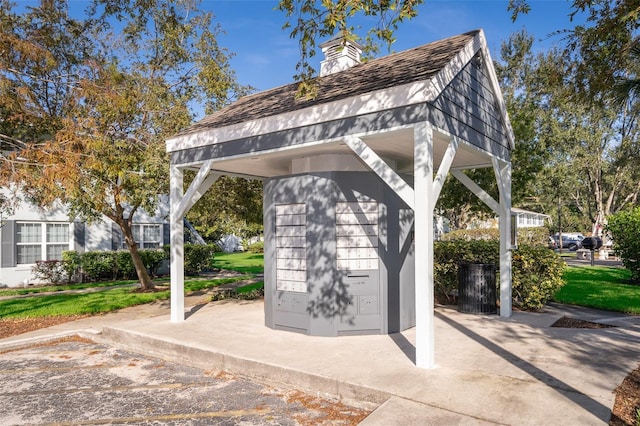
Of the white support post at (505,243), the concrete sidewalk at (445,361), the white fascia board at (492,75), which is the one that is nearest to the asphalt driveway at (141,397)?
the concrete sidewalk at (445,361)

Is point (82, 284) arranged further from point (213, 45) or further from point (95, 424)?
point (95, 424)

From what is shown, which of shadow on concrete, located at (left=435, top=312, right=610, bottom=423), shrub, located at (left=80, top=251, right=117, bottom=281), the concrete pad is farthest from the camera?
shrub, located at (left=80, top=251, right=117, bottom=281)

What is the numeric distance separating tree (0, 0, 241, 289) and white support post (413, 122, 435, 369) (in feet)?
18.0

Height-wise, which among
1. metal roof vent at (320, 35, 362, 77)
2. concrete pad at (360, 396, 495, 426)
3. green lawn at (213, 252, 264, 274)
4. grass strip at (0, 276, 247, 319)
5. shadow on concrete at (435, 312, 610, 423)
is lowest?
green lawn at (213, 252, 264, 274)

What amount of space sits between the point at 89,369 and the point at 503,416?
528 cm

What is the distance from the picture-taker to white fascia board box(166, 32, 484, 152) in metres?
5.20

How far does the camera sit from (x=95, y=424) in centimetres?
408

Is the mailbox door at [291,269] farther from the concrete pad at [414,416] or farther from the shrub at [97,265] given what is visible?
the shrub at [97,265]

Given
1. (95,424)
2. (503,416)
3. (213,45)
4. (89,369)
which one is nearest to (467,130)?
(503,416)

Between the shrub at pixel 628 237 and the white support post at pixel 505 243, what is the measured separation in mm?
6816

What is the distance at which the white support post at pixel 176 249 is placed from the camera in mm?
7859

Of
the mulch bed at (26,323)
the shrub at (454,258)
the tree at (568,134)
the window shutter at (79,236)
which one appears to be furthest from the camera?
the tree at (568,134)

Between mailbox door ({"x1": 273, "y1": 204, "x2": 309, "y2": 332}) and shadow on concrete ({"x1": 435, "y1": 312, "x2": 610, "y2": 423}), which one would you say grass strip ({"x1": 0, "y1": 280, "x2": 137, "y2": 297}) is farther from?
shadow on concrete ({"x1": 435, "y1": 312, "x2": 610, "y2": 423})

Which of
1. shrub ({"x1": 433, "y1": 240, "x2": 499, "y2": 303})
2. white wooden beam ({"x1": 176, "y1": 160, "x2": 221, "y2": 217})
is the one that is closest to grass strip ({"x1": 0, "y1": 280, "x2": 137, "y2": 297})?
white wooden beam ({"x1": 176, "y1": 160, "x2": 221, "y2": 217})
